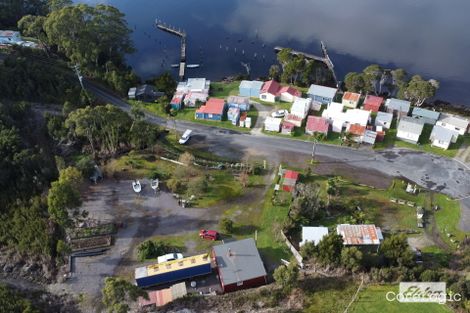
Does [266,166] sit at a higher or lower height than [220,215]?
higher

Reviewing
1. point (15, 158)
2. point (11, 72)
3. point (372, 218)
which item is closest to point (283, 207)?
point (372, 218)

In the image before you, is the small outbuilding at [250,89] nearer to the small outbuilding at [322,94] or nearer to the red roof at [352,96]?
the small outbuilding at [322,94]

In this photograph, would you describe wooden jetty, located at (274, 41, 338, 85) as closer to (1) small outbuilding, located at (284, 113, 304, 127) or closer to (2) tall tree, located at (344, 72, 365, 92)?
(2) tall tree, located at (344, 72, 365, 92)

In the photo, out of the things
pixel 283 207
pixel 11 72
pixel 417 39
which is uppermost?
pixel 417 39

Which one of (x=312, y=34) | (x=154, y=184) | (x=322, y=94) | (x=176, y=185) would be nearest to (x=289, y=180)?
(x=176, y=185)

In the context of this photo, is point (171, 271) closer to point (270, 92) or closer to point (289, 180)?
point (289, 180)

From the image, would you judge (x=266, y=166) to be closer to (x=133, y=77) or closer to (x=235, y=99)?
(x=235, y=99)

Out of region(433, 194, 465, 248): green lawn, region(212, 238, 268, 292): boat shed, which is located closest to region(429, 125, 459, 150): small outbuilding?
region(433, 194, 465, 248): green lawn
